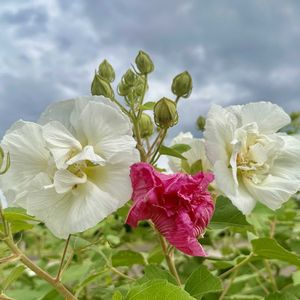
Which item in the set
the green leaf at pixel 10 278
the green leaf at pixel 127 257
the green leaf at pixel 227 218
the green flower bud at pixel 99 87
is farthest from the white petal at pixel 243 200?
the green leaf at pixel 127 257

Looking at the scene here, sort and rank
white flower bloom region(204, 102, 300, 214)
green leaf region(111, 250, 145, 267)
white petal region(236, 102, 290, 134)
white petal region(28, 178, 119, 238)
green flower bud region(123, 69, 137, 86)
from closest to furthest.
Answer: white petal region(28, 178, 119, 238), white flower bloom region(204, 102, 300, 214), white petal region(236, 102, 290, 134), green flower bud region(123, 69, 137, 86), green leaf region(111, 250, 145, 267)

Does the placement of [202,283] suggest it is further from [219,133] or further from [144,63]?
[144,63]

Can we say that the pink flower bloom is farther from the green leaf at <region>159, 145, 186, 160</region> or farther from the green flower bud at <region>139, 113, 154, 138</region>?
the green flower bud at <region>139, 113, 154, 138</region>

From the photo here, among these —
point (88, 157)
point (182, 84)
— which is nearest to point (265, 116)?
point (182, 84)

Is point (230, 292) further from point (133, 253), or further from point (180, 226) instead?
point (180, 226)

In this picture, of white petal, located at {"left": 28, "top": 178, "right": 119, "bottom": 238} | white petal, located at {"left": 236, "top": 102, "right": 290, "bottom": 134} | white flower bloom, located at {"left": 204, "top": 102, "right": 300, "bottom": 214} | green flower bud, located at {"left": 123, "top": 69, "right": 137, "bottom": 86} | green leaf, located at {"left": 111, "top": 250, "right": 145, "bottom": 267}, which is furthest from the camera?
green leaf, located at {"left": 111, "top": 250, "right": 145, "bottom": 267}

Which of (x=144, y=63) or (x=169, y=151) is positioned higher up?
(x=144, y=63)

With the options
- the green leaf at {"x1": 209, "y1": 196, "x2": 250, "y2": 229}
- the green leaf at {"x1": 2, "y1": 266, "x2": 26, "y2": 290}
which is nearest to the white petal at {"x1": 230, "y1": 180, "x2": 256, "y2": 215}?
the green leaf at {"x1": 209, "y1": 196, "x2": 250, "y2": 229}
